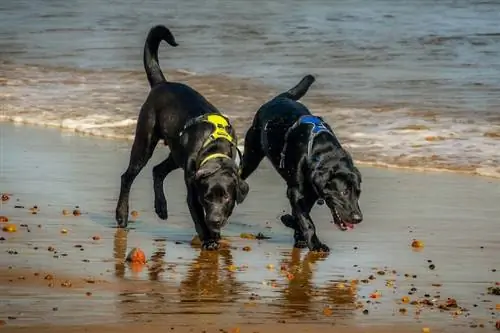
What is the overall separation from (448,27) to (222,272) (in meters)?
16.5

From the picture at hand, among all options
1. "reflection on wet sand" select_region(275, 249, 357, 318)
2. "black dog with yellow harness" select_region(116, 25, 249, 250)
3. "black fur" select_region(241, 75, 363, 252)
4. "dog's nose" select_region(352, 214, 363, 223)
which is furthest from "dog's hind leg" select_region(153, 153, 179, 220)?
"dog's nose" select_region(352, 214, 363, 223)

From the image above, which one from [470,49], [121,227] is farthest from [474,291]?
[470,49]

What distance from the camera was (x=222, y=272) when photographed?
814 cm

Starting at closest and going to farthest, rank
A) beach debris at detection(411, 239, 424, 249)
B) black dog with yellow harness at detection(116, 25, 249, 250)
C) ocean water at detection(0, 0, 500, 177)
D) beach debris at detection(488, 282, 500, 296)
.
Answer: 1. beach debris at detection(488, 282, 500, 296)
2. black dog with yellow harness at detection(116, 25, 249, 250)
3. beach debris at detection(411, 239, 424, 249)
4. ocean water at detection(0, 0, 500, 177)

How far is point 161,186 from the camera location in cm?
1003

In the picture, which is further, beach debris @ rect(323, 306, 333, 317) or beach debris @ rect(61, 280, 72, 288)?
beach debris @ rect(61, 280, 72, 288)

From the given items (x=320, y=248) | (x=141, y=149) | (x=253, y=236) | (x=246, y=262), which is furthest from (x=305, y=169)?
(x=141, y=149)

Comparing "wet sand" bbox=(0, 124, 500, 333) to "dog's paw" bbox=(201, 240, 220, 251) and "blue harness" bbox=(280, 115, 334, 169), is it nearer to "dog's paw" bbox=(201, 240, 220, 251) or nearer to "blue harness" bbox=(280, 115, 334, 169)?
"dog's paw" bbox=(201, 240, 220, 251)

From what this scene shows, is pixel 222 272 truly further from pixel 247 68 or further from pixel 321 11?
pixel 321 11

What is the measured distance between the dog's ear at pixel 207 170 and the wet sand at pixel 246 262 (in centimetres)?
51

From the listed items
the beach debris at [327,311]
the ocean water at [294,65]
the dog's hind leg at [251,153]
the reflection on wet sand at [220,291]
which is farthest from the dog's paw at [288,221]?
the ocean water at [294,65]

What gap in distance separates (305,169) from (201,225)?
0.81m

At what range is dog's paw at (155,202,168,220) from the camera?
386 inches

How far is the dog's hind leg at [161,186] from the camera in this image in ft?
32.3
